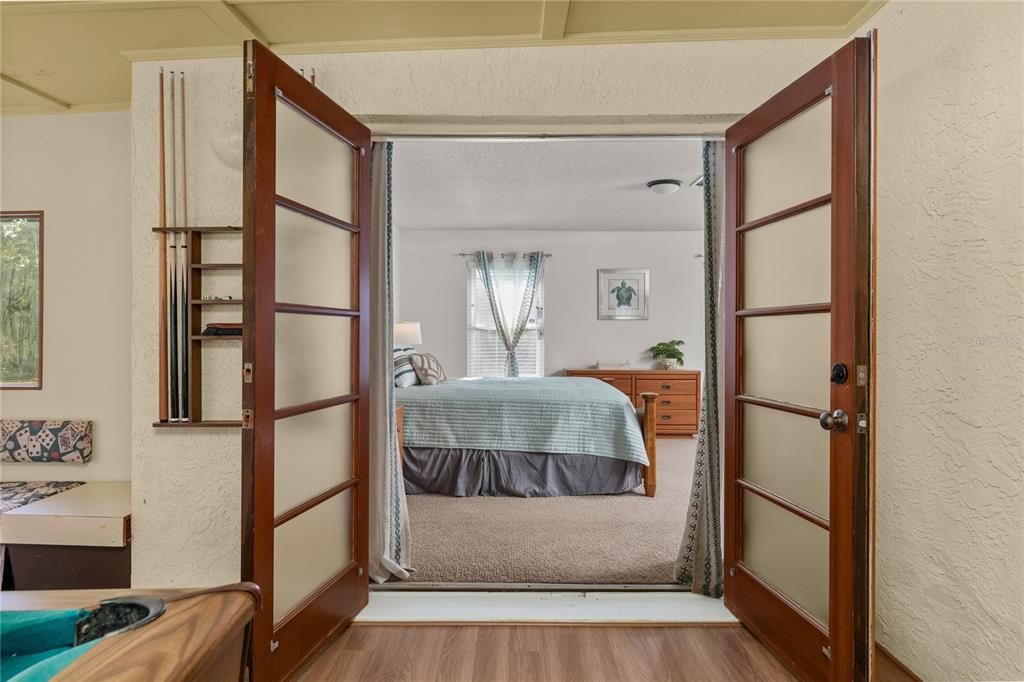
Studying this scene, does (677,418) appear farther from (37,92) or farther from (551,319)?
(37,92)

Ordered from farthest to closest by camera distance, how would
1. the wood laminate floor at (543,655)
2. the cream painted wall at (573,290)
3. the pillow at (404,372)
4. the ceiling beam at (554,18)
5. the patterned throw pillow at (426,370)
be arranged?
1. the cream painted wall at (573,290)
2. the patterned throw pillow at (426,370)
3. the pillow at (404,372)
4. the ceiling beam at (554,18)
5. the wood laminate floor at (543,655)

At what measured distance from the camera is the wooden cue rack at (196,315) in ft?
7.97

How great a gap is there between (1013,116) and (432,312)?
6.13 meters

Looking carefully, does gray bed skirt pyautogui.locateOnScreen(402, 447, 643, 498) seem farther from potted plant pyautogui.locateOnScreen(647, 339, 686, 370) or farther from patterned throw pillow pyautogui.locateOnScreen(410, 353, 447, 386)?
potted plant pyautogui.locateOnScreen(647, 339, 686, 370)

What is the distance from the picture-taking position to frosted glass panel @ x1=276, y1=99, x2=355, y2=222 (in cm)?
191

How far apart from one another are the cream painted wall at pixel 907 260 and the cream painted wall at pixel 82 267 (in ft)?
2.16

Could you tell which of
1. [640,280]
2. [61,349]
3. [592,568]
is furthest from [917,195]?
[640,280]

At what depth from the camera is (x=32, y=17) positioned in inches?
86.4

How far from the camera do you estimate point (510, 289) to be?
7164 millimetres

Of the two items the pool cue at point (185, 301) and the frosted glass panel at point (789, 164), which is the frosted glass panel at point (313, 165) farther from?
the frosted glass panel at point (789, 164)

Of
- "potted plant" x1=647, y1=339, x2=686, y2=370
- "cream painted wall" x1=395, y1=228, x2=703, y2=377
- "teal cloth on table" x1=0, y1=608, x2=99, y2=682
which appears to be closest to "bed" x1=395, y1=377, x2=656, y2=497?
"potted plant" x1=647, y1=339, x2=686, y2=370

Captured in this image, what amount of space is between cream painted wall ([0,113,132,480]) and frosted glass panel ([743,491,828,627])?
3.12 m

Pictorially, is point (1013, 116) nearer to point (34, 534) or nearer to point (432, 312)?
point (34, 534)

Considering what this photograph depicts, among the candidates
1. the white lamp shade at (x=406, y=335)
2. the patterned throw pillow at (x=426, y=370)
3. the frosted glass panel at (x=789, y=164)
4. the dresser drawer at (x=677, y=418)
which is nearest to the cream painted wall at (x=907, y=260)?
the frosted glass panel at (x=789, y=164)
